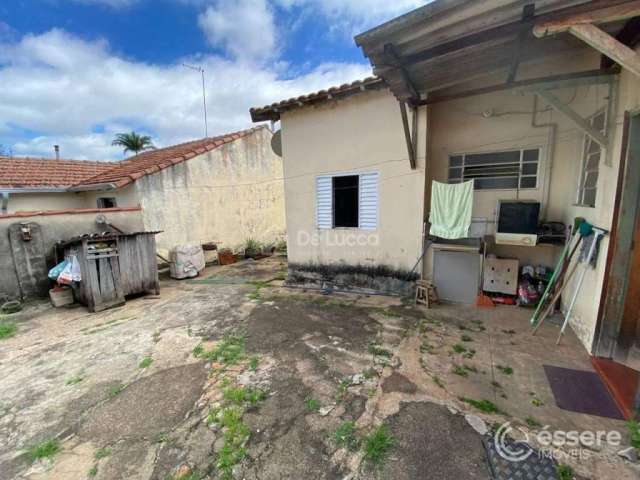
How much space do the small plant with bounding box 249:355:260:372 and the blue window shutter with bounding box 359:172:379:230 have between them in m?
3.50

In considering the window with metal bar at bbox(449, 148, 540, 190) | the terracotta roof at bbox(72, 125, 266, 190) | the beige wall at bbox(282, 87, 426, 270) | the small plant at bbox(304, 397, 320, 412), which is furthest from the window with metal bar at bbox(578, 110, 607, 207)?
the terracotta roof at bbox(72, 125, 266, 190)

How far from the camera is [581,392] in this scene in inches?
107

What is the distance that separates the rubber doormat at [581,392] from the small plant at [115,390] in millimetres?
4652

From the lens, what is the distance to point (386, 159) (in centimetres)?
548

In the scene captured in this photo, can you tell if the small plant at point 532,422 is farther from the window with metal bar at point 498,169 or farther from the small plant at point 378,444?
the window with metal bar at point 498,169

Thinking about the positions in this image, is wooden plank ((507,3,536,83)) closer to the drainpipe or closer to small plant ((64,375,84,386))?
the drainpipe

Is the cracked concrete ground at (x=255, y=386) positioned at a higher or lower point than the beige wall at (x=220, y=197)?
lower

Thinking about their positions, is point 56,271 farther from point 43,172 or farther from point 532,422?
point 532,422

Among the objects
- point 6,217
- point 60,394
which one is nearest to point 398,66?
point 60,394

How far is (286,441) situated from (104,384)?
250cm

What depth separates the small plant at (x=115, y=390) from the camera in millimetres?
3025

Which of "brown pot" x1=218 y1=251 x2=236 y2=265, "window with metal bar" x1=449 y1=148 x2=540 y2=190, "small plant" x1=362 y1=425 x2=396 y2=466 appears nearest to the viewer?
"small plant" x1=362 y1=425 x2=396 y2=466

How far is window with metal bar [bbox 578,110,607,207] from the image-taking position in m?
3.80

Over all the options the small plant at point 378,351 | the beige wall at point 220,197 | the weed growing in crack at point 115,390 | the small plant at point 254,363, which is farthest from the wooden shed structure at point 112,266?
the small plant at point 378,351
